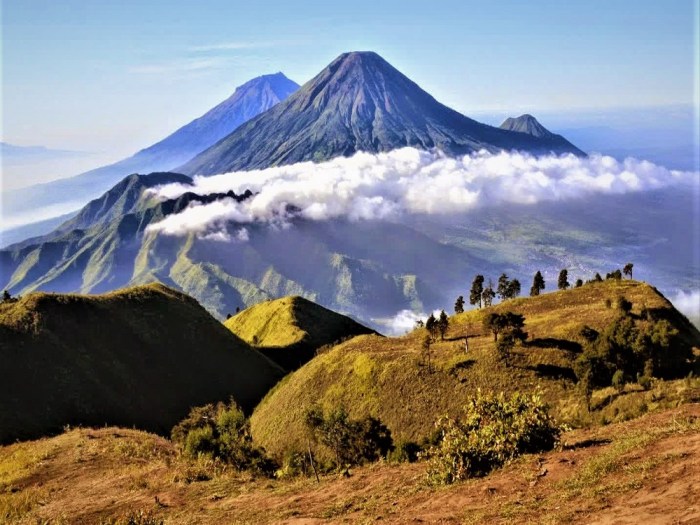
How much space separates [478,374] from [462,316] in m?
34.3

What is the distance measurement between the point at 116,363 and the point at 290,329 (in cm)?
4884

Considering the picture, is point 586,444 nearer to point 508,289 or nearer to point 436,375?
point 436,375

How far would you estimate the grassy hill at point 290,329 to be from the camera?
411ft

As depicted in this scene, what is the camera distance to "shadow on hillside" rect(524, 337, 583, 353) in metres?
75.2

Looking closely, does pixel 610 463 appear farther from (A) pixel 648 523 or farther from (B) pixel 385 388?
(B) pixel 385 388

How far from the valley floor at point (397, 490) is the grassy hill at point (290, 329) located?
80655 mm

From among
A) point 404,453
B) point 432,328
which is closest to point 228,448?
point 404,453

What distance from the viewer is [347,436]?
166ft

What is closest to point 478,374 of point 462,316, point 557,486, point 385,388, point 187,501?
point 385,388

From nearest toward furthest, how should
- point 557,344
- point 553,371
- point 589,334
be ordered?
point 553,371
point 589,334
point 557,344

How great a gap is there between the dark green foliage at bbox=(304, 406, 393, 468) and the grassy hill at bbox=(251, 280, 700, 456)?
9353 millimetres

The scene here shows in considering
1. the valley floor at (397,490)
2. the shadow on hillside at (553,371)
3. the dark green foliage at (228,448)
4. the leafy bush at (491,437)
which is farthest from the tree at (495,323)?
the leafy bush at (491,437)

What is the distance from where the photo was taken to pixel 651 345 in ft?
219

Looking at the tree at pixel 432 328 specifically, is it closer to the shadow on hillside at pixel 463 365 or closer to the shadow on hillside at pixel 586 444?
the shadow on hillside at pixel 463 365
